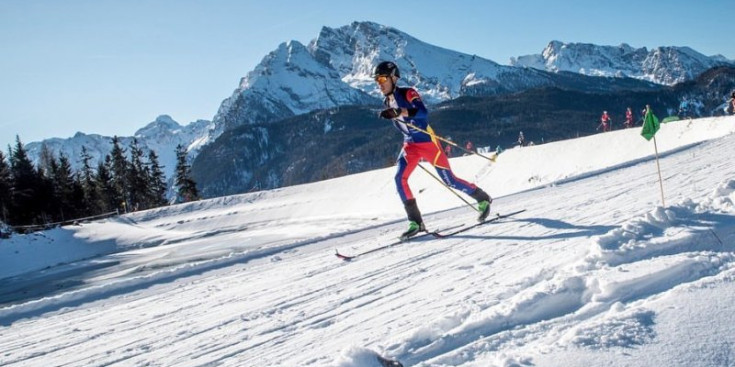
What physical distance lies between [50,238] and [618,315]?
22250 mm

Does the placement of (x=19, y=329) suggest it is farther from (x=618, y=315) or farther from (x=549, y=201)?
(x=549, y=201)

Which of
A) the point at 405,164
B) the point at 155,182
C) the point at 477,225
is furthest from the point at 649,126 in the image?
the point at 155,182

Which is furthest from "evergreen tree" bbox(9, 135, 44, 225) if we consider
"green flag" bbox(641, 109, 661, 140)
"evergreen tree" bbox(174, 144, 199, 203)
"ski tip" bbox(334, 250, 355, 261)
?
"green flag" bbox(641, 109, 661, 140)

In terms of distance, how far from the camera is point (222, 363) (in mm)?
3521

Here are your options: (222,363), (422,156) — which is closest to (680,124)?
(422,156)

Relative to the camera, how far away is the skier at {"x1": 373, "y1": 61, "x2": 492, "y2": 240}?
289 inches

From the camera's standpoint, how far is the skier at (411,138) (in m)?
7.35

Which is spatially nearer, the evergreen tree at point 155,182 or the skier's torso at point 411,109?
the skier's torso at point 411,109

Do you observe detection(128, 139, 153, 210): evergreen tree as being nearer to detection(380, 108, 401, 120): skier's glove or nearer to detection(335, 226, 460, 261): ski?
detection(335, 226, 460, 261): ski

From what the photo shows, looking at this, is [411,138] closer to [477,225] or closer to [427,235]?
[427,235]

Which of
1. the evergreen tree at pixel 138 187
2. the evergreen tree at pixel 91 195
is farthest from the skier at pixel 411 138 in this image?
the evergreen tree at pixel 91 195

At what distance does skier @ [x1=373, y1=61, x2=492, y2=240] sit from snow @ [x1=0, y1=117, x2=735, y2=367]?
60 centimetres

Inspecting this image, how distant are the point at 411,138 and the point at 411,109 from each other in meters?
0.44

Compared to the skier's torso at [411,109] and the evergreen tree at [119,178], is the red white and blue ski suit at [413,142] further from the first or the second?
the evergreen tree at [119,178]
